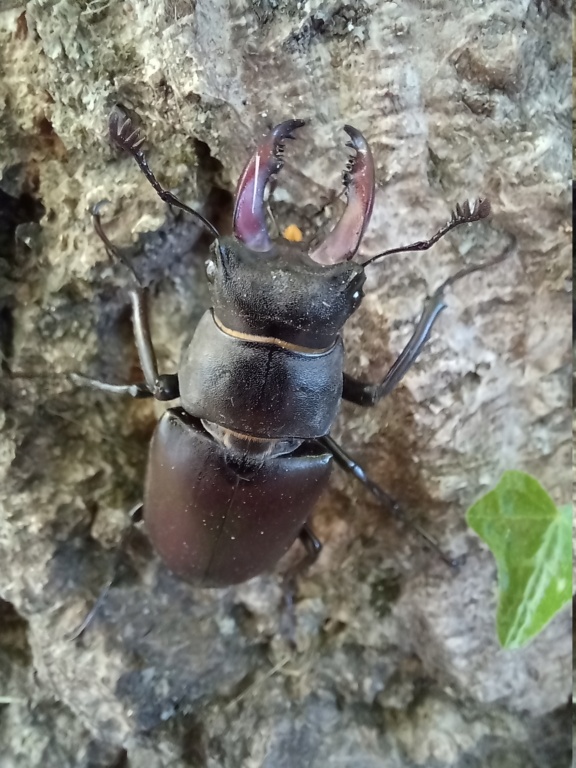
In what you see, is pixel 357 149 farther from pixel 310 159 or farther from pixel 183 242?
pixel 183 242

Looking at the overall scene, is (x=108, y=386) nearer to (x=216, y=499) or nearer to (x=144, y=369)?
(x=144, y=369)

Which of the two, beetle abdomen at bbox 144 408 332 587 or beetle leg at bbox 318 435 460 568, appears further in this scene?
beetle leg at bbox 318 435 460 568

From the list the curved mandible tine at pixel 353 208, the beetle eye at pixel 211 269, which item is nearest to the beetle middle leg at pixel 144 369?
the beetle eye at pixel 211 269

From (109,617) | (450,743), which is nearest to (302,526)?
(109,617)

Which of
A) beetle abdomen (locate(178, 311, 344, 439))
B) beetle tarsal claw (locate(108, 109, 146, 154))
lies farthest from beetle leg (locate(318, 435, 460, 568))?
beetle tarsal claw (locate(108, 109, 146, 154))

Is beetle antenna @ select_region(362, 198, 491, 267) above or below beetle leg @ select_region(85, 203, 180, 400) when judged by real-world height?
above

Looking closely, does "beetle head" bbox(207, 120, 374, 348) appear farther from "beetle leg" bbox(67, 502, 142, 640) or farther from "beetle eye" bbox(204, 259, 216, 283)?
"beetle leg" bbox(67, 502, 142, 640)

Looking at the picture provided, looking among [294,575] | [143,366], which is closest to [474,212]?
[143,366]
